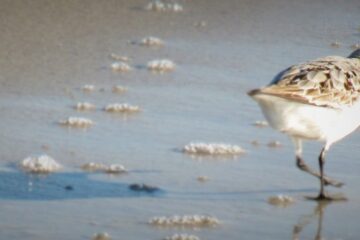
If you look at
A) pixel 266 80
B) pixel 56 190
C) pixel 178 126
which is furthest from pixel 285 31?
pixel 56 190

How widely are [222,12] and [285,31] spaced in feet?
4.34

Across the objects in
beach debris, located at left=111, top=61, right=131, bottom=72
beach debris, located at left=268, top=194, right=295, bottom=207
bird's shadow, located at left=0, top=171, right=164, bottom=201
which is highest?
beach debris, located at left=111, top=61, right=131, bottom=72

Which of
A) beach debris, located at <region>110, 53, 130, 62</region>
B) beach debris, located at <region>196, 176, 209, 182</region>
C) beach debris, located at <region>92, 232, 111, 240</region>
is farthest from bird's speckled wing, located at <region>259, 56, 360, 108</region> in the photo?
beach debris, located at <region>110, 53, 130, 62</region>

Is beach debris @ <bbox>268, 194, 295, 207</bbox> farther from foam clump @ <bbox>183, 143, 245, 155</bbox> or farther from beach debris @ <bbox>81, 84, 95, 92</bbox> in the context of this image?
beach debris @ <bbox>81, 84, 95, 92</bbox>

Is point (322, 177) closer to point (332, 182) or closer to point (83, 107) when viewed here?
point (332, 182)

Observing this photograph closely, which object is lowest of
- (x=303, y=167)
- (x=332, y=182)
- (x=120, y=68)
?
(x=332, y=182)

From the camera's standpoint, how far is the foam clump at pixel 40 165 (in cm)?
953

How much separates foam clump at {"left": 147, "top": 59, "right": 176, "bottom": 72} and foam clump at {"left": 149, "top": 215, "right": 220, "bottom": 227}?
17.6 ft

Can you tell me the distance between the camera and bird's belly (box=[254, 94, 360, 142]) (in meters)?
9.20

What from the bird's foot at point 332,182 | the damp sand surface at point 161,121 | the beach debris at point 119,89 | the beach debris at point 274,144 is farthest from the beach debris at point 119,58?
the bird's foot at point 332,182

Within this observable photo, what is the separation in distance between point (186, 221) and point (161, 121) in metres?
3.20

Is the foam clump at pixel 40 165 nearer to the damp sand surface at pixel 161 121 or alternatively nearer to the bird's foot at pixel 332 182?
the damp sand surface at pixel 161 121

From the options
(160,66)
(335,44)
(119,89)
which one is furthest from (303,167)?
(335,44)

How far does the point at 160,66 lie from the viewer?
537 inches
